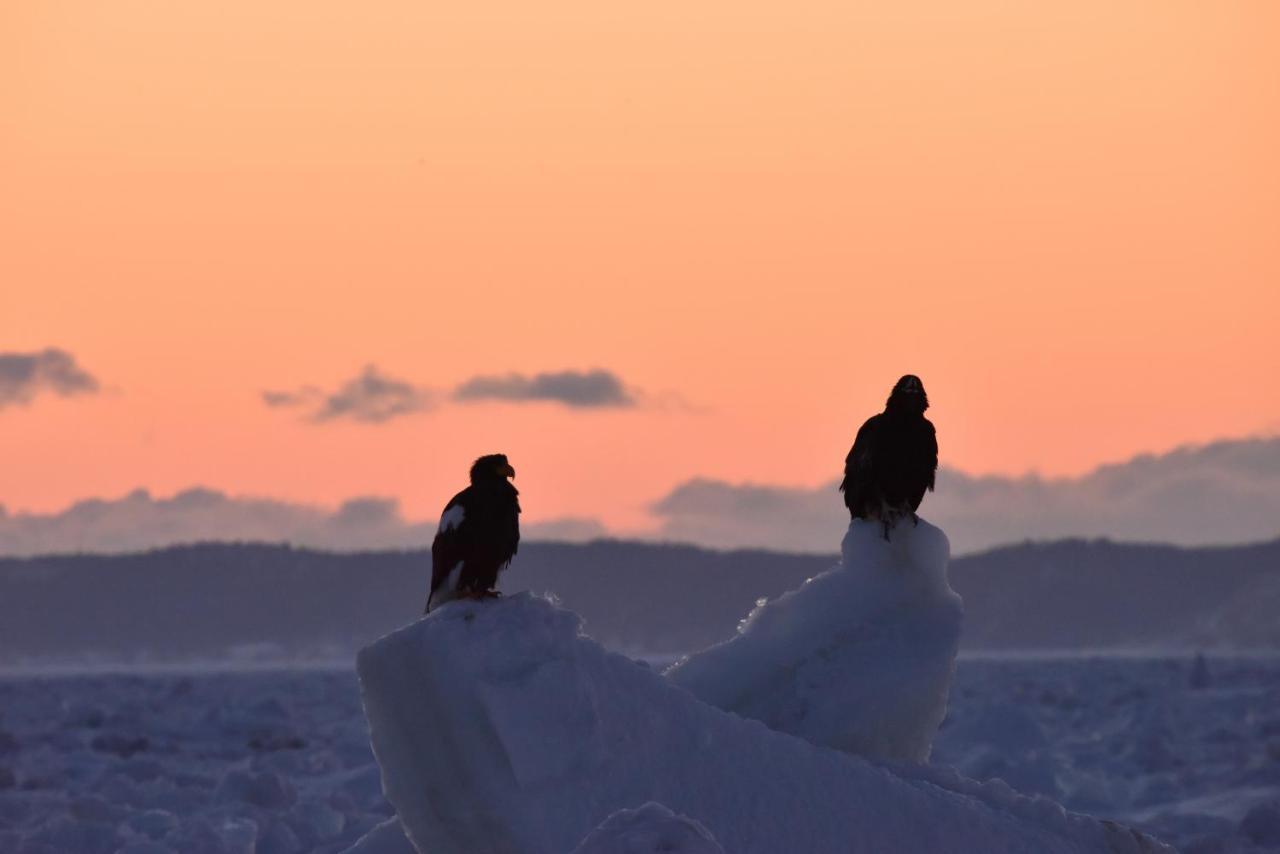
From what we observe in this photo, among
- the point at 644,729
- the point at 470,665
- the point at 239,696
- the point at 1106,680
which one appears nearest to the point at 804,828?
the point at 644,729

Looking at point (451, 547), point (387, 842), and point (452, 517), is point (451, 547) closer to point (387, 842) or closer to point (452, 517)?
point (452, 517)

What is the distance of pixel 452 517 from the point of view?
9.05m

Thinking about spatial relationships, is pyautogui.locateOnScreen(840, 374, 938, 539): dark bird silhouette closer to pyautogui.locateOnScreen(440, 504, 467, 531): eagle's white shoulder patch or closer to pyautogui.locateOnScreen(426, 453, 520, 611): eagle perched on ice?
pyautogui.locateOnScreen(426, 453, 520, 611): eagle perched on ice

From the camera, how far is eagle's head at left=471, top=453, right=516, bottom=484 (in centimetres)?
906

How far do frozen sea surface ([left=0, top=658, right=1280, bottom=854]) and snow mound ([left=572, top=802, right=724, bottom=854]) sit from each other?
9.72 metres

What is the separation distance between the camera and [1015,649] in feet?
407

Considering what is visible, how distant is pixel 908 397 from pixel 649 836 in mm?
3796

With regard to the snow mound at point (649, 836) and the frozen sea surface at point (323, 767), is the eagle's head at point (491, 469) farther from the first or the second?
the frozen sea surface at point (323, 767)

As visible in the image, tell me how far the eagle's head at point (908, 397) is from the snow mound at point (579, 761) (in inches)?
77.7

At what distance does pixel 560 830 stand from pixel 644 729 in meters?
0.49

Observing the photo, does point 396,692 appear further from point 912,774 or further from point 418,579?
point 418,579

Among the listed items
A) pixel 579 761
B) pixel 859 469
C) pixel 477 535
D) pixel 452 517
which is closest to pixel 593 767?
A: pixel 579 761

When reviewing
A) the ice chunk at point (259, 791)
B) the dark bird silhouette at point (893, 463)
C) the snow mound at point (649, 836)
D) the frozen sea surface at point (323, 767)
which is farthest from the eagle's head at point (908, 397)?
the ice chunk at point (259, 791)

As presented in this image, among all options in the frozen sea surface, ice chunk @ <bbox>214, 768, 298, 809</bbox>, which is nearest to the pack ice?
the frozen sea surface
